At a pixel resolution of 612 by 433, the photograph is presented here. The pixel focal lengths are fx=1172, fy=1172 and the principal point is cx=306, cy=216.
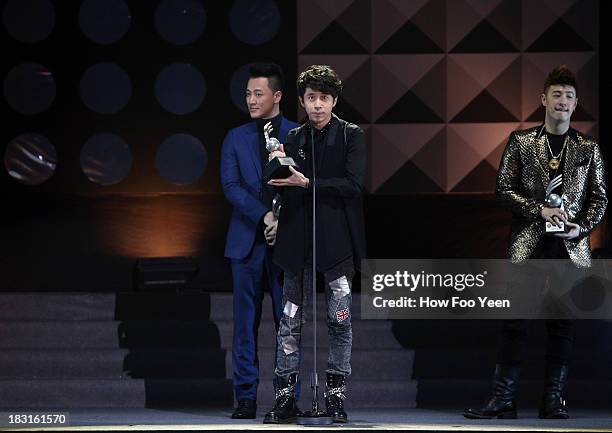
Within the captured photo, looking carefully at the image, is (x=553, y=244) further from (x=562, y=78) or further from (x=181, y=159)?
(x=181, y=159)

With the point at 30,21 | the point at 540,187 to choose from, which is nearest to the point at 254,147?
the point at 540,187

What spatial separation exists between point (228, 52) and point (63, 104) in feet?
4.01

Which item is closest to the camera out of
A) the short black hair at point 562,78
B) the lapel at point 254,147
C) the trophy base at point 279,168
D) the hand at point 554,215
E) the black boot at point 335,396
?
the trophy base at point 279,168

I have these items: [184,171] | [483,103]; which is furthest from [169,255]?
[483,103]

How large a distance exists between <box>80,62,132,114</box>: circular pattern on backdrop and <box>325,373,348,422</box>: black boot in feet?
12.5

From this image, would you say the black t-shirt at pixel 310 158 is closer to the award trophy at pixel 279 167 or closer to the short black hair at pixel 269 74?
the award trophy at pixel 279 167

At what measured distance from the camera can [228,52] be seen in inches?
328

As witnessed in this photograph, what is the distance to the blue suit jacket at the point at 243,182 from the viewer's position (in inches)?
222

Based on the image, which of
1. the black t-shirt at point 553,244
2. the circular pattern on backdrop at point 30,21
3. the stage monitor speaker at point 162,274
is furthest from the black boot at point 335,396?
the circular pattern on backdrop at point 30,21

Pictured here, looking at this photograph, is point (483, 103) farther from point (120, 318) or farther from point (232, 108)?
point (120, 318)

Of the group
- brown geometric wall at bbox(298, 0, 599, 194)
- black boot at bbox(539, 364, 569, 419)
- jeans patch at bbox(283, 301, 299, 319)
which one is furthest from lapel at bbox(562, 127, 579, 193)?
brown geometric wall at bbox(298, 0, 599, 194)

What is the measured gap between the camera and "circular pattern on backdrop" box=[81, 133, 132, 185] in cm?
827

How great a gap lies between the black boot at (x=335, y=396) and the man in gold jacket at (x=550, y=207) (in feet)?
2.57

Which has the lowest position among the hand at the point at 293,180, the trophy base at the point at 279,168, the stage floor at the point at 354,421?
the stage floor at the point at 354,421
